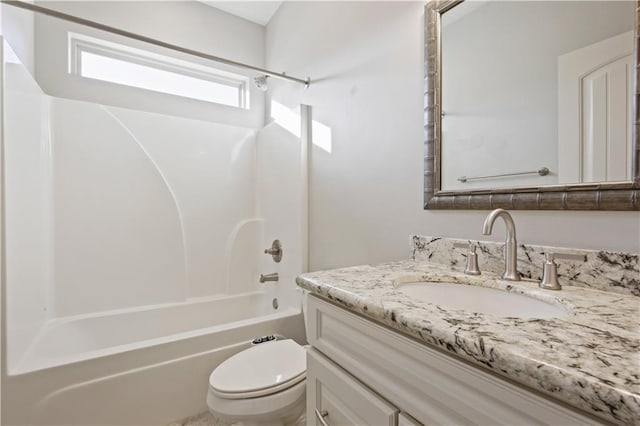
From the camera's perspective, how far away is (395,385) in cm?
62

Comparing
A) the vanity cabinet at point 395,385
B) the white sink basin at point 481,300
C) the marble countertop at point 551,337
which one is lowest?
the vanity cabinet at point 395,385

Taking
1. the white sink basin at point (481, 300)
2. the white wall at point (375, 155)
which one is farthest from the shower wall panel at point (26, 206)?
the white sink basin at point (481, 300)

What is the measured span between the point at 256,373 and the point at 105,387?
0.70 metres

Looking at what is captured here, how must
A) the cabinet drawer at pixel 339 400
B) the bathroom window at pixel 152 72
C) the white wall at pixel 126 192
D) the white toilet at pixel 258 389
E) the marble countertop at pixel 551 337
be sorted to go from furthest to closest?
the bathroom window at pixel 152 72 < the white wall at pixel 126 192 < the white toilet at pixel 258 389 < the cabinet drawer at pixel 339 400 < the marble countertop at pixel 551 337

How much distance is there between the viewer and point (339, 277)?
2.86 ft

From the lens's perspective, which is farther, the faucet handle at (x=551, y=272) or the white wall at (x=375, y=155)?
the white wall at (x=375, y=155)

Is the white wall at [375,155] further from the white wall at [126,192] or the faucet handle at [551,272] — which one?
the white wall at [126,192]

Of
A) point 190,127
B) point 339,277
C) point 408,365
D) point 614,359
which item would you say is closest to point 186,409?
point 339,277

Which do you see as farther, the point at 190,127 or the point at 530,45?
the point at 190,127

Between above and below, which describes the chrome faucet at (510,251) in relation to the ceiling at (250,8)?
below

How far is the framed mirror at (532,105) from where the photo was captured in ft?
2.39

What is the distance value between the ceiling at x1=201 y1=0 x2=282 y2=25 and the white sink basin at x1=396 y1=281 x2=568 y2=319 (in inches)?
102

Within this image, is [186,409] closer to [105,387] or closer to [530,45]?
[105,387]

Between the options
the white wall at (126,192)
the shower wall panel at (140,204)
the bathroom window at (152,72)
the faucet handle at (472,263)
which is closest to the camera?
the faucet handle at (472,263)
